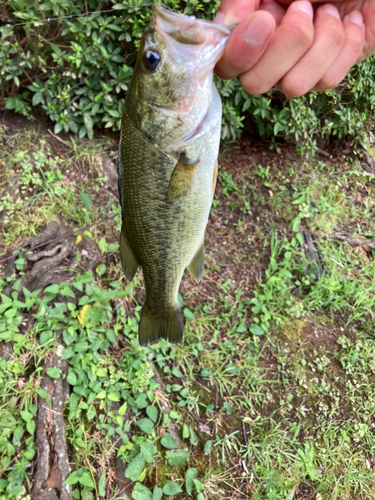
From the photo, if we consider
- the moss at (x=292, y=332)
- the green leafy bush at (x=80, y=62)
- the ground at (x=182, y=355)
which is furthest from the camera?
the moss at (x=292, y=332)

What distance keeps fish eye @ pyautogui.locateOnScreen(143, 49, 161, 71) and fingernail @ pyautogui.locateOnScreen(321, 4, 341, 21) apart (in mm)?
759

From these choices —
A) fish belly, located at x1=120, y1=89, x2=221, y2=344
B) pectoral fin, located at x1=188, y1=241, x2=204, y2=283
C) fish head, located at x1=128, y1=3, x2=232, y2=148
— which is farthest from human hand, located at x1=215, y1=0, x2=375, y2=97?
pectoral fin, located at x1=188, y1=241, x2=204, y2=283

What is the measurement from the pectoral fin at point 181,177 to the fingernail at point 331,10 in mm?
849

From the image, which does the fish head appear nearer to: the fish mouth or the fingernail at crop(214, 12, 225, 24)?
the fish mouth

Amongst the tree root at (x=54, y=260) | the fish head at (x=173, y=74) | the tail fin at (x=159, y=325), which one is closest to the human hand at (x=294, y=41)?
the fish head at (x=173, y=74)

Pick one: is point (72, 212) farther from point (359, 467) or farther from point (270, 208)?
point (359, 467)

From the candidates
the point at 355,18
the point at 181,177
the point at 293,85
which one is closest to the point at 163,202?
the point at 181,177

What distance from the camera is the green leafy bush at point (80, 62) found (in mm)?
3016

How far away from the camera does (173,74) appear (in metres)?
1.30

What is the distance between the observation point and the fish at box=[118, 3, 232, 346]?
4.12 ft

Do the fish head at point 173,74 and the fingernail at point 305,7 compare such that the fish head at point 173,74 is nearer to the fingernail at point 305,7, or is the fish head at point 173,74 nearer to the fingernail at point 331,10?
Result: the fingernail at point 305,7

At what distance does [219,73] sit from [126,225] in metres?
0.77

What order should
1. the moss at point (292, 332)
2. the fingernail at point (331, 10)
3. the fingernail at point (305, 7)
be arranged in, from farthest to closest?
the moss at point (292, 332) < the fingernail at point (331, 10) < the fingernail at point (305, 7)

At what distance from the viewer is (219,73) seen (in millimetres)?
1414
